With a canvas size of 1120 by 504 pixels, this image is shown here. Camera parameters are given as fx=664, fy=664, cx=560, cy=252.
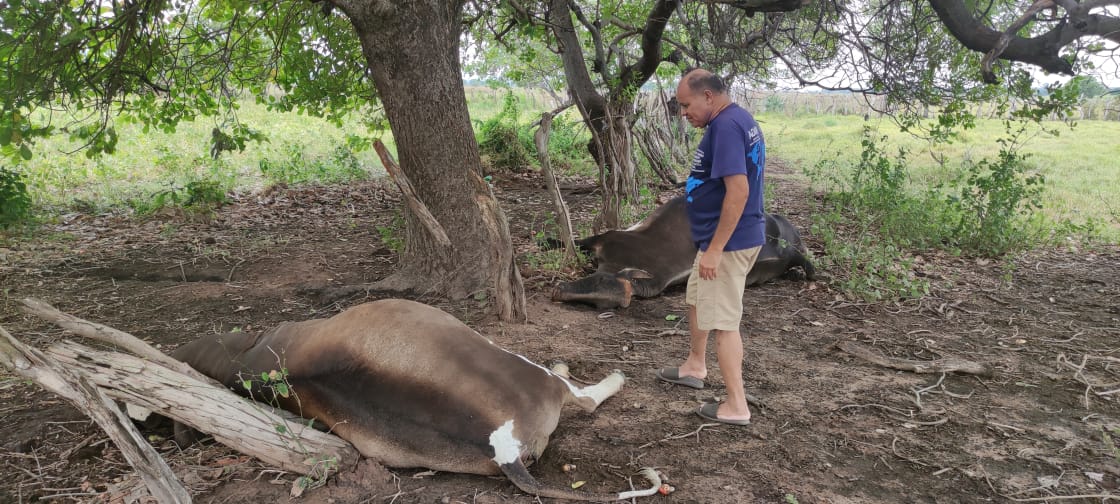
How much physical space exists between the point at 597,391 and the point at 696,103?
5.14 ft

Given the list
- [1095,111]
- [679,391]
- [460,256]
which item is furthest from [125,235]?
[1095,111]

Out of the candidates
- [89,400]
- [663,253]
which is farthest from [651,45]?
[89,400]

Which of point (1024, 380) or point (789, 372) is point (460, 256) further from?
point (1024, 380)

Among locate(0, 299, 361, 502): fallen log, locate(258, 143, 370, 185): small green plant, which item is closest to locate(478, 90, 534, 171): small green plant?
locate(258, 143, 370, 185): small green plant

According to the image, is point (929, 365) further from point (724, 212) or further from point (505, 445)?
point (505, 445)

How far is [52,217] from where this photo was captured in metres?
7.43

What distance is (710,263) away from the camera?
323 centimetres

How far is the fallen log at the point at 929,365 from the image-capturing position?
3.98 metres

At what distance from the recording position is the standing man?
3.11m

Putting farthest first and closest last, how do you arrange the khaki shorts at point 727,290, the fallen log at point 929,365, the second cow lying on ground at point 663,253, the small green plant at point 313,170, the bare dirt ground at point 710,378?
the small green plant at point 313,170
the second cow lying on ground at point 663,253
the fallen log at point 929,365
the khaki shorts at point 727,290
the bare dirt ground at point 710,378

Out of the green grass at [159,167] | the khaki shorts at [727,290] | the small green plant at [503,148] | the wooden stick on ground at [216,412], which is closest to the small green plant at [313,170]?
the green grass at [159,167]

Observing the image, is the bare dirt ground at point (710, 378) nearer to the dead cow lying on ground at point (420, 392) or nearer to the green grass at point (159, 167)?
the dead cow lying on ground at point (420, 392)

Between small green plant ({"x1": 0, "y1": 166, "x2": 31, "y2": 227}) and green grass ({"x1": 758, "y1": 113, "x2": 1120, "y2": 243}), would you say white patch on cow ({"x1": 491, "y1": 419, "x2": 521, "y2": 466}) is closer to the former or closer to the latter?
green grass ({"x1": 758, "y1": 113, "x2": 1120, "y2": 243})

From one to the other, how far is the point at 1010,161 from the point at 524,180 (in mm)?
6149
